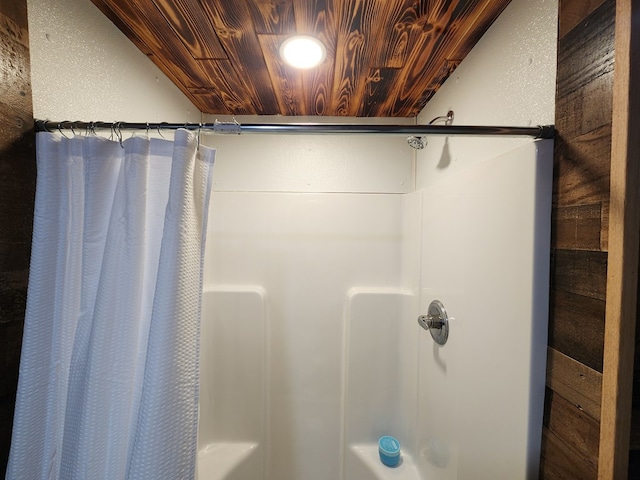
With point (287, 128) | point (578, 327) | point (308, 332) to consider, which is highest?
point (287, 128)

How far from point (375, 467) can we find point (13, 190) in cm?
166

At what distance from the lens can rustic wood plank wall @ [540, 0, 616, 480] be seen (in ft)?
1.44

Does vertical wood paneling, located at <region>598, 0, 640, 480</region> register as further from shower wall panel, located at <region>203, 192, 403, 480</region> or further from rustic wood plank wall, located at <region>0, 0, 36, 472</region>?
rustic wood plank wall, located at <region>0, 0, 36, 472</region>

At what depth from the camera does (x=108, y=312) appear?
0.54 meters

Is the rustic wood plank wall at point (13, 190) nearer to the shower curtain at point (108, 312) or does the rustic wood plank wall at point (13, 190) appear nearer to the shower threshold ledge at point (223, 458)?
the shower curtain at point (108, 312)

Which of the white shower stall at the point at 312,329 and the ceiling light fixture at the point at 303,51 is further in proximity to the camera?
the white shower stall at the point at 312,329

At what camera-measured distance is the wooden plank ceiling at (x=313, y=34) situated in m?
0.70

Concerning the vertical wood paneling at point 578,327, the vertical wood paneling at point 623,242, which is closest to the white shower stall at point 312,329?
the vertical wood paneling at point 578,327

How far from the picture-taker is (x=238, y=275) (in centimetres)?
134

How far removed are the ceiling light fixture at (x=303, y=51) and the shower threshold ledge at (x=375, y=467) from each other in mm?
1779

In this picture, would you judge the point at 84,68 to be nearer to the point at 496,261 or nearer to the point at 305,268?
the point at 305,268

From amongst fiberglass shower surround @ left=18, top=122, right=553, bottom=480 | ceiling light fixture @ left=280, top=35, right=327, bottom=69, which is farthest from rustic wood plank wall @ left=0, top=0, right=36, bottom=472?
fiberglass shower surround @ left=18, top=122, right=553, bottom=480

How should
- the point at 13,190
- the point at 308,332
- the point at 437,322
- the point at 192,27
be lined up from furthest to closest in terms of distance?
the point at 308,332
the point at 437,322
the point at 192,27
the point at 13,190

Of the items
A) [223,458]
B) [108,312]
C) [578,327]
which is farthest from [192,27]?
[223,458]
